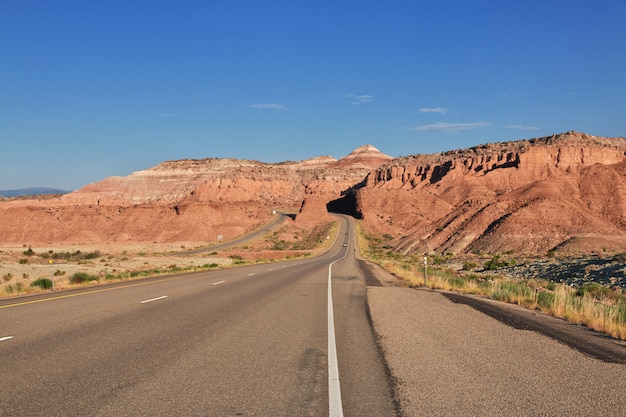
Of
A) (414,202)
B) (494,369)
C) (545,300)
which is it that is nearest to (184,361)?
(494,369)

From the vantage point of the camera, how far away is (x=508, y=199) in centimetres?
7950

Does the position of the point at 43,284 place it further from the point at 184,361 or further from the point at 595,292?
the point at 595,292

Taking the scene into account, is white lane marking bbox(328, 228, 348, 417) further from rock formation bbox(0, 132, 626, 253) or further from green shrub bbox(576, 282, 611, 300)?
rock formation bbox(0, 132, 626, 253)

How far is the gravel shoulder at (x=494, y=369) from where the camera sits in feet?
16.9

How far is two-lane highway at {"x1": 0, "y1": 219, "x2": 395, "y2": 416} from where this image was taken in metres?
5.10

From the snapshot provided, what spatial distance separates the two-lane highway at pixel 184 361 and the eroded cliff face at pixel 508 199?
53.4m

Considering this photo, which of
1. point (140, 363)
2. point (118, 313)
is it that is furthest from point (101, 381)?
point (118, 313)

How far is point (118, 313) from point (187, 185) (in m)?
168

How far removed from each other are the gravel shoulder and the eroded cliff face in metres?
51.9

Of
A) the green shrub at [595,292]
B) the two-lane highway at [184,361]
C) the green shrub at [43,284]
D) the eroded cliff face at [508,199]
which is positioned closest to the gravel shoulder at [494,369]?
the two-lane highway at [184,361]

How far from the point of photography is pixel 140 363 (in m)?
6.71

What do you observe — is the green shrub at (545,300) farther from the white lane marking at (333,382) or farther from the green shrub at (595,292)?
the white lane marking at (333,382)

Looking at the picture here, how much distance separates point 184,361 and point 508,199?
261ft

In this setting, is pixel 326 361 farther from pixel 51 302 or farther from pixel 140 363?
pixel 51 302
